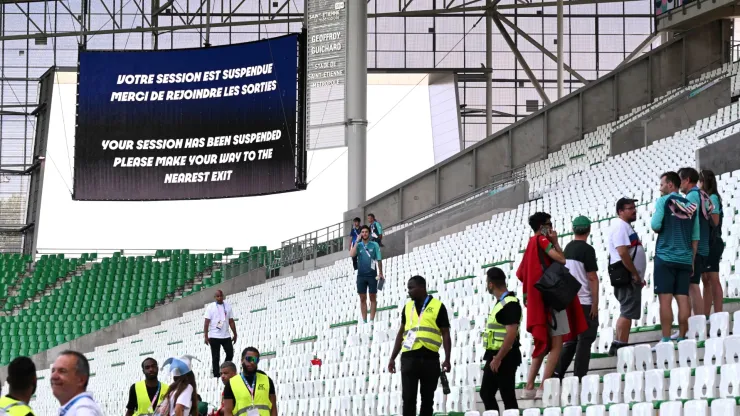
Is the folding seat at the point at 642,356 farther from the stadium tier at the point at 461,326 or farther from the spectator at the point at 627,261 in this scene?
the spectator at the point at 627,261

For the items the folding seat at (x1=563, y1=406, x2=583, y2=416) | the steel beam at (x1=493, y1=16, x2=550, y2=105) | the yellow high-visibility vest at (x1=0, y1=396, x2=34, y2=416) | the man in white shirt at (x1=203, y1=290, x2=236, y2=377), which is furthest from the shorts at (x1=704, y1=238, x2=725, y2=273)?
the steel beam at (x1=493, y1=16, x2=550, y2=105)

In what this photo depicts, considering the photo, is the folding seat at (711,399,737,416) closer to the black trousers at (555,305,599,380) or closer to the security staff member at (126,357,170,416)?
the black trousers at (555,305,599,380)

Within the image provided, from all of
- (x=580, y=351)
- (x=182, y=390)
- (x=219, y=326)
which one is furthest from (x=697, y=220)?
(x=219, y=326)

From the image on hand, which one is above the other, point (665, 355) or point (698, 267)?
point (698, 267)

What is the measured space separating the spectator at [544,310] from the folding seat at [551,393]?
0.39 ft

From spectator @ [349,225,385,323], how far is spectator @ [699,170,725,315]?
636 cm

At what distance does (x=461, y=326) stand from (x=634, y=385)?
15.8ft

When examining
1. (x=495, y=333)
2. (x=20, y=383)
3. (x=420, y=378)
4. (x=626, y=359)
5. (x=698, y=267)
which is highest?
(x=698, y=267)

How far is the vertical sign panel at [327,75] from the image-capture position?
29.4 metres

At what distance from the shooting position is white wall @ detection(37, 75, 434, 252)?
1529 inches

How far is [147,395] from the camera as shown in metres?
8.98

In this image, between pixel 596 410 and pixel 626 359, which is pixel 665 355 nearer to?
pixel 626 359

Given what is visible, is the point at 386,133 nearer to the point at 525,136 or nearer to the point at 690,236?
the point at 525,136

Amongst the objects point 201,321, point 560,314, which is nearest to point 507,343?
point 560,314
